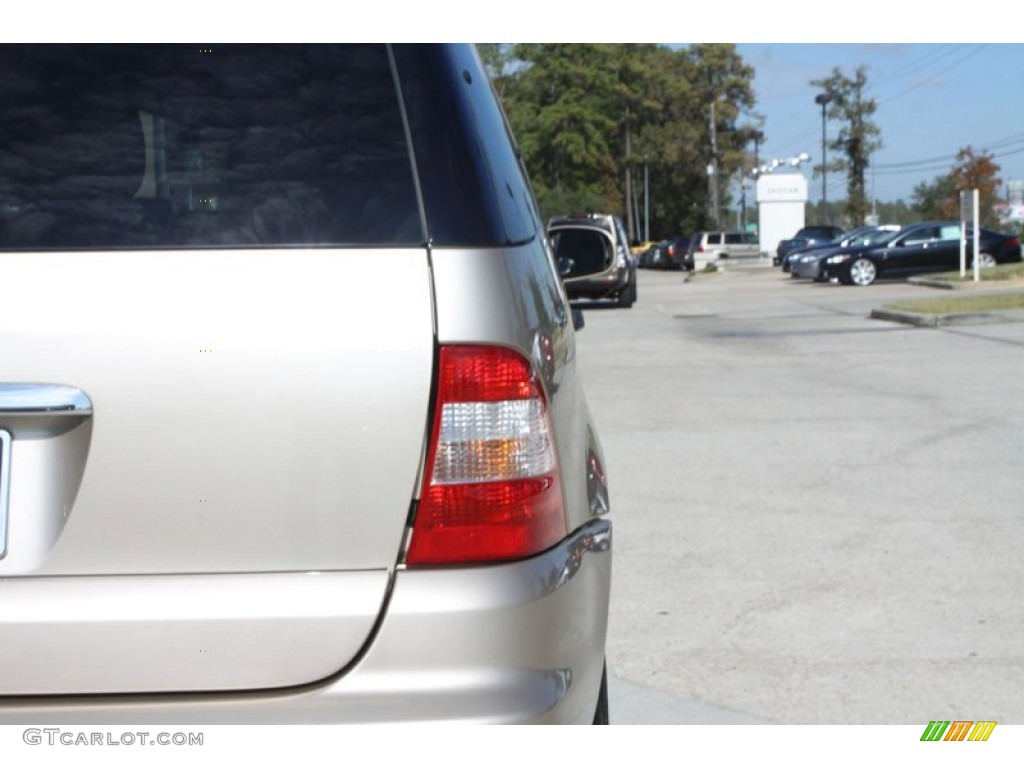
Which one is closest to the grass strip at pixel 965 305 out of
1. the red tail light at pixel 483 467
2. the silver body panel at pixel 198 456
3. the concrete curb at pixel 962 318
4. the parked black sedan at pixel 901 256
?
the concrete curb at pixel 962 318

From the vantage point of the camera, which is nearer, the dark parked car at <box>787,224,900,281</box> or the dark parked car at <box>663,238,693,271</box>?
the dark parked car at <box>787,224,900,281</box>

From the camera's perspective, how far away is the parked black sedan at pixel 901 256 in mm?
35094

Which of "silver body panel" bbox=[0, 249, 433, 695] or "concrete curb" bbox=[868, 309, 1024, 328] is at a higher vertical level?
"silver body panel" bbox=[0, 249, 433, 695]

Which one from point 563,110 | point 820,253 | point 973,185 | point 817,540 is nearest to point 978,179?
point 973,185

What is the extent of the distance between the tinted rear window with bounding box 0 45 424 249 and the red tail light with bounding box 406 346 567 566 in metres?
0.26

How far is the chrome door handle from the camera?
7.91 ft

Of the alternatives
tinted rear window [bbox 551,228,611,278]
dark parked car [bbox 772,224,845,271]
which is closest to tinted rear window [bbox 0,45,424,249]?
tinted rear window [bbox 551,228,611,278]

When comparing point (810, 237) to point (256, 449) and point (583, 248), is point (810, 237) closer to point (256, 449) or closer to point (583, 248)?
point (583, 248)

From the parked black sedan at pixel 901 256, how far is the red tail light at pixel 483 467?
33.5 m

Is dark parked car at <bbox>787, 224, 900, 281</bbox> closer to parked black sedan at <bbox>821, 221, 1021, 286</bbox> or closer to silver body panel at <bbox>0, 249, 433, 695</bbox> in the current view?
parked black sedan at <bbox>821, 221, 1021, 286</bbox>
